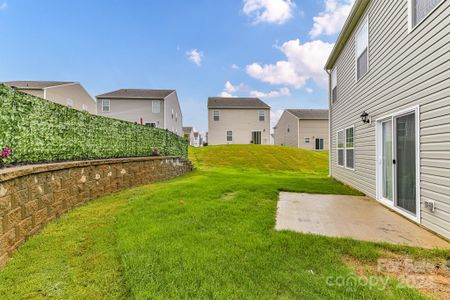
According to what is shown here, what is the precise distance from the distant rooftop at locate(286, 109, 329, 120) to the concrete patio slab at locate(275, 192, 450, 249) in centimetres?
2405

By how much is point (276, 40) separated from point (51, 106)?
14.6m

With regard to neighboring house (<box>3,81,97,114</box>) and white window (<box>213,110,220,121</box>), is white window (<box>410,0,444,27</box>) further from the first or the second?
white window (<box>213,110,220,121</box>)

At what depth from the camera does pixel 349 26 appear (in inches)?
295

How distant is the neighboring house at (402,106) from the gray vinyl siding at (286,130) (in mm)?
21550

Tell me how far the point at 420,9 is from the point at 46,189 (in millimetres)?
7196

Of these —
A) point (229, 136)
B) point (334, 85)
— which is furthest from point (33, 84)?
point (334, 85)

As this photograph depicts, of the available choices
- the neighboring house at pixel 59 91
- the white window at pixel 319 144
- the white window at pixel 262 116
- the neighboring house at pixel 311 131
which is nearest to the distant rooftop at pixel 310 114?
the neighboring house at pixel 311 131

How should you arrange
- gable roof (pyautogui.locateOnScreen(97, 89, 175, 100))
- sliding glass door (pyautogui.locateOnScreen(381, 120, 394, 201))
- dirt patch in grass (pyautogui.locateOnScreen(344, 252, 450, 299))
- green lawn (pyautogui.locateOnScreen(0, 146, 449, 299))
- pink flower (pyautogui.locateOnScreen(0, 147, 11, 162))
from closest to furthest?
green lawn (pyautogui.locateOnScreen(0, 146, 449, 299)), dirt patch in grass (pyautogui.locateOnScreen(344, 252, 450, 299)), pink flower (pyautogui.locateOnScreen(0, 147, 11, 162)), sliding glass door (pyautogui.locateOnScreen(381, 120, 394, 201)), gable roof (pyautogui.locateOnScreen(97, 89, 175, 100))

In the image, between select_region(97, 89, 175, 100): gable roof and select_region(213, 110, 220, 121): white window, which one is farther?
select_region(213, 110, 220, 121): white window

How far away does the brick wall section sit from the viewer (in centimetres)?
277

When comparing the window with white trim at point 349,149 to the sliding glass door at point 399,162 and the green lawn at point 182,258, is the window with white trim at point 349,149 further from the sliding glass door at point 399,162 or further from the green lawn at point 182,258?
the green lawn at point 182,258

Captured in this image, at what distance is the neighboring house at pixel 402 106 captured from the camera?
3461 mm

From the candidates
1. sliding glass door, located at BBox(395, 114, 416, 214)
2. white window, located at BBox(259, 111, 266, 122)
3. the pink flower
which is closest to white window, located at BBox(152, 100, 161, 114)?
white window, located at BBox(259, 111, 266, 122)

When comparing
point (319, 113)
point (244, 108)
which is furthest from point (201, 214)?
point (319, 113)
